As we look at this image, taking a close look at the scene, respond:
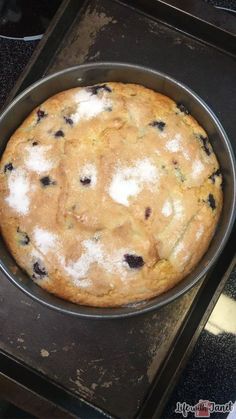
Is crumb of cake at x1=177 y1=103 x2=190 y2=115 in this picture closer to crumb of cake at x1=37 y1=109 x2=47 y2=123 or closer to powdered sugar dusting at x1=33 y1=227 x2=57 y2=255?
crumb of cake at x1=37 y1=109 x2=47 y2=123

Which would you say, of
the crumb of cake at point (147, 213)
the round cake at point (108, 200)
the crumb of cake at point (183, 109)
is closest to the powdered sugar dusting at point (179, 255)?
the round cake at point (108, 200)

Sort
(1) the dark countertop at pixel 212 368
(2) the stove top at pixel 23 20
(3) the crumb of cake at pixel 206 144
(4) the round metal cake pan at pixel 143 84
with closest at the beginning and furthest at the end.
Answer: (4) the round metal cake pan at pixel 143 84 < (3) the crumb of cake at pixel 206 144 < (1) the dark countertop at pixel 212 368 < (2) the stove top at pixel 23 20

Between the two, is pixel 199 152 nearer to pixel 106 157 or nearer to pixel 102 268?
pixel 106 157

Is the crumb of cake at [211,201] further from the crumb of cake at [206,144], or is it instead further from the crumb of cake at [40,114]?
the crumb of cake at [40,114]

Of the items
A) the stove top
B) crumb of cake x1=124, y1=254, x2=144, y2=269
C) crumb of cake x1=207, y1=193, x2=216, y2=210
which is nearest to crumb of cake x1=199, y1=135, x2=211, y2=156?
crumb of cake x1=207, y1=193, x2=216, y2=210

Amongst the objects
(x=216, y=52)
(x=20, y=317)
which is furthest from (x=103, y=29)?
(x=20, y=317)

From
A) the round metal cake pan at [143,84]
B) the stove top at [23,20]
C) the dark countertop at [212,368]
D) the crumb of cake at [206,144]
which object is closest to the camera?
the round metal cake pan at [143,84]

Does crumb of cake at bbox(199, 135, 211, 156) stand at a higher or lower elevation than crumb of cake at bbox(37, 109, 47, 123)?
higher
